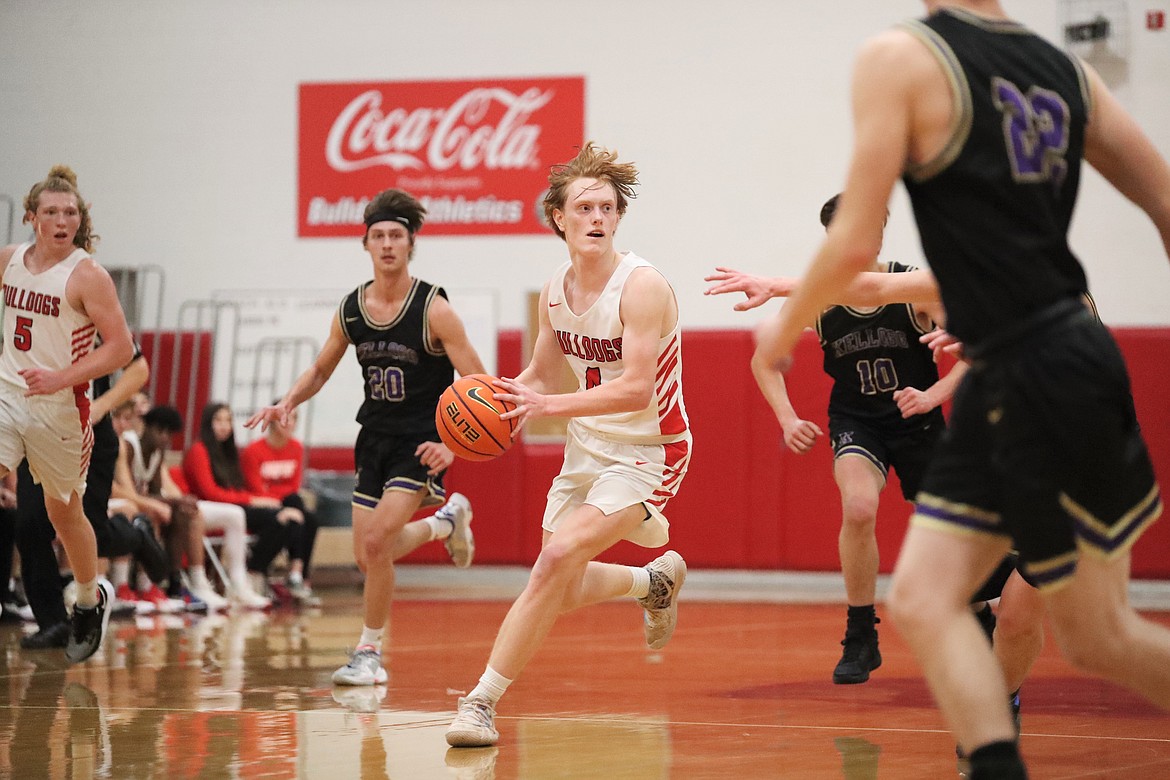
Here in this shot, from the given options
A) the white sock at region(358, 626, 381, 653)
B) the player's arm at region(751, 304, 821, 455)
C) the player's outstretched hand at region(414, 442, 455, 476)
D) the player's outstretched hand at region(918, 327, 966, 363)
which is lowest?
the white sock at region(358, 626, 381, 653)

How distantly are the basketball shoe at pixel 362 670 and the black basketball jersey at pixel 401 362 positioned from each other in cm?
94

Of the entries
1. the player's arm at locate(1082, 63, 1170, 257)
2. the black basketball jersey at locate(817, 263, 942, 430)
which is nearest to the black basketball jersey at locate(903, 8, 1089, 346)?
the player's arm at locate(1082, 63, 1170, 257)

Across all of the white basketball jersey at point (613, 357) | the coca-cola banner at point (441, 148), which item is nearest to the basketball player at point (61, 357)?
the white basketball jersey at point (613, 357)

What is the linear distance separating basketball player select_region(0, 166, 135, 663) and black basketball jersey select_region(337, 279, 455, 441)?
993mm

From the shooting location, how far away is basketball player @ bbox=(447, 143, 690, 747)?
4.24 meters

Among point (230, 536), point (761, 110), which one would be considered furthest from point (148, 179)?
point (761, 110)

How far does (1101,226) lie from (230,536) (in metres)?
7.23

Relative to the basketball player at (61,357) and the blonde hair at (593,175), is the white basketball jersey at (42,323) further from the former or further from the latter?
the blonde hair at (593,175)

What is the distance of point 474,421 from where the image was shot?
14.2 feet

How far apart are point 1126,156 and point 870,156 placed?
597 millimetres

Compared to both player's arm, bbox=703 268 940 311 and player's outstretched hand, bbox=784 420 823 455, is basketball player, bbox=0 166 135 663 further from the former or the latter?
player's arm, bbox=703 268 940 311

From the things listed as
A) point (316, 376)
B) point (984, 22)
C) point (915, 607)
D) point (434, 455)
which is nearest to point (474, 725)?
point (434, 455)

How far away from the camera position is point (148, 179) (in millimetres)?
12992

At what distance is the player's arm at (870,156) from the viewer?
2482 millimetres
